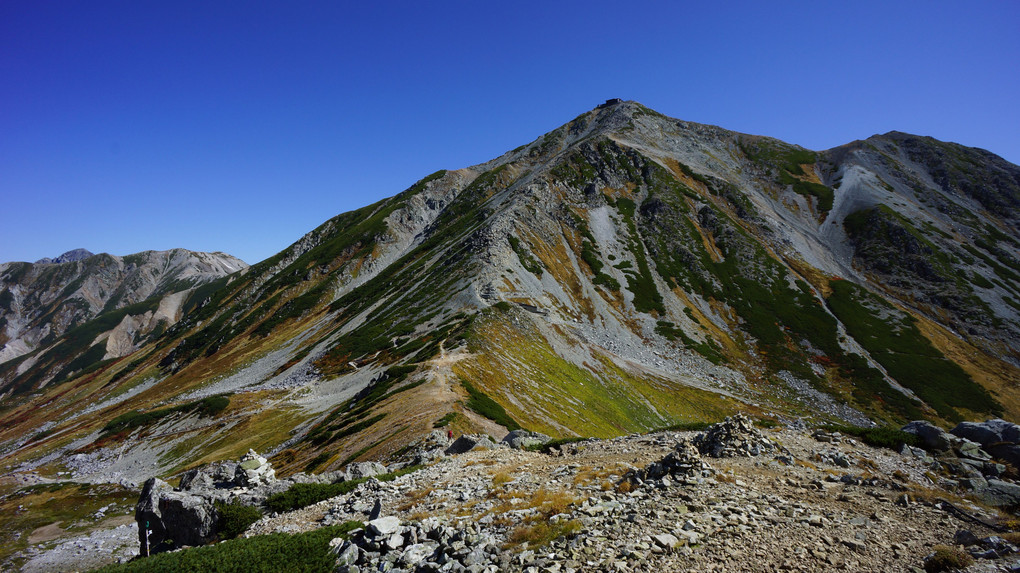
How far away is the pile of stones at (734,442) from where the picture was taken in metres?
20.8

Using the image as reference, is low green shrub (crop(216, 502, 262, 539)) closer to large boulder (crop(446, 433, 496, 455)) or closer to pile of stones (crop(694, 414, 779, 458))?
large boulder (crop(446, 433, 496, 455))

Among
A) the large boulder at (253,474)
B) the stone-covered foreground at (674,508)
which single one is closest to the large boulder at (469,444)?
the stone-covered foreground at (674,508)

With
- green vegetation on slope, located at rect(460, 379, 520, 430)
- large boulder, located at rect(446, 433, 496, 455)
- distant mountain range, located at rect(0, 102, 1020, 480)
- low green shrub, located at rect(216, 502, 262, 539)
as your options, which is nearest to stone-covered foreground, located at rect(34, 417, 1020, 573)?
low green shrub, located at rect(216, 502, 262, 539)

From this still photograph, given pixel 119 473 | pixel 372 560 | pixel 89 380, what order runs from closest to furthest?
pixel 372 560
pixel 119 473
pixel 89 380

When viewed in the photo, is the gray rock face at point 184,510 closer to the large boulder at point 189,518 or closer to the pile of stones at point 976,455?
the large boulder at point 189,518

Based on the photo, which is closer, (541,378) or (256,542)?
(256,542)

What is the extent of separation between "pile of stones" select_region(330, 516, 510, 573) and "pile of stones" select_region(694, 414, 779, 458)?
13856mm

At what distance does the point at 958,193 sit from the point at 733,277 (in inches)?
4865

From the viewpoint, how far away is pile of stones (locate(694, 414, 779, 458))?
20.8 metres

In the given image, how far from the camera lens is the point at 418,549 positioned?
1327 centimetres

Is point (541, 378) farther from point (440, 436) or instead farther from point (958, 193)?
point (958, 193)

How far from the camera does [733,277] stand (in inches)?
4705

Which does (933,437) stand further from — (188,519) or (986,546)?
(188,519)

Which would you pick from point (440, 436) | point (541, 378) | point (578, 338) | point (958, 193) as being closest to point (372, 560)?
point (440, 436)
